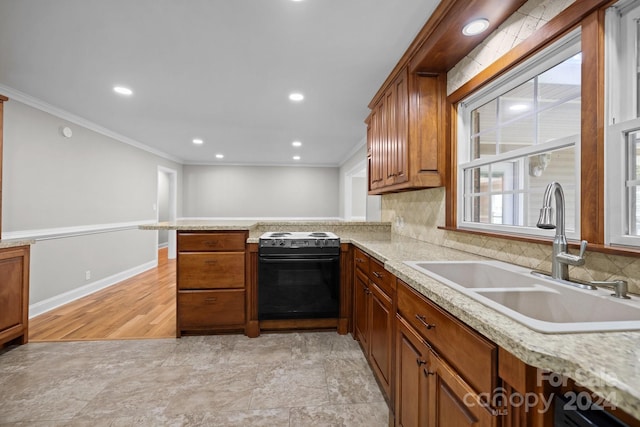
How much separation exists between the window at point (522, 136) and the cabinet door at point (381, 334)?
0.81 metres

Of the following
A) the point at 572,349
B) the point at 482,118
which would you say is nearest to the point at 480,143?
the point at 482,118

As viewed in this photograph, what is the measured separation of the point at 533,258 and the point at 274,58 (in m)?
2.19

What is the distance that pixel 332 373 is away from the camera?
2.06 meters

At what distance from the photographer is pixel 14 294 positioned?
231 cm

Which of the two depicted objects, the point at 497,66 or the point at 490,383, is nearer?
the point at 490,383

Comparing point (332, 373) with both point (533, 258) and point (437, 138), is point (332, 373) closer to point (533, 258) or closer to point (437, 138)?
point (533, 258)

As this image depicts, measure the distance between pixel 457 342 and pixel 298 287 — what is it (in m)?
1.86

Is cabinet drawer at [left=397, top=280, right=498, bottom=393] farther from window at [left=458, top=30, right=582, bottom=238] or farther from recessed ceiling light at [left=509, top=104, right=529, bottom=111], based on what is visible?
recessed ceiling light at [left=509, top=104, right=529, bottom=111]

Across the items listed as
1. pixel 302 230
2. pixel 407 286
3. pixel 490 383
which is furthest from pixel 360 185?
pixel 490 383

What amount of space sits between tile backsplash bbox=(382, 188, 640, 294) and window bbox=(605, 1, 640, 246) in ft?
0.33

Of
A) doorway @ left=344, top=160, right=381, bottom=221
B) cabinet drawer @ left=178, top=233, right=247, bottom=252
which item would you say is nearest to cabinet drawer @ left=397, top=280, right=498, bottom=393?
cabinet drawer @ left=178, top=233, right=247, bottom=252

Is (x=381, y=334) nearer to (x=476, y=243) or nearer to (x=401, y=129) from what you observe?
(x=476, y=243)

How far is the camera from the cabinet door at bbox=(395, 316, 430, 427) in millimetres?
1099

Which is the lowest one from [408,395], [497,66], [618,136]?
[408,395]
